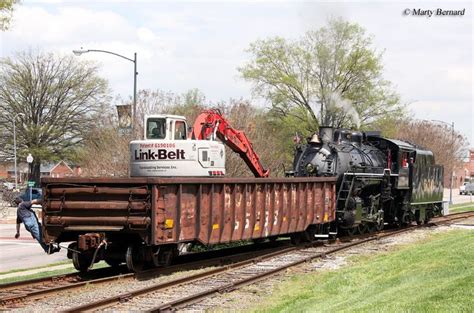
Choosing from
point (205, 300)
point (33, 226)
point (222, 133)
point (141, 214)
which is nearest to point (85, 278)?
point (141, 214)

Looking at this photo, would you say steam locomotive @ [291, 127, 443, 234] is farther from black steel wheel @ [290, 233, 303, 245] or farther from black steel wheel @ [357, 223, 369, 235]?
black steel wheel @ [290, 233, 303, 245]

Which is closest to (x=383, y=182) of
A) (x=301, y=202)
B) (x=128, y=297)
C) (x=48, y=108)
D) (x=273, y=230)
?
(x=301, y=202)

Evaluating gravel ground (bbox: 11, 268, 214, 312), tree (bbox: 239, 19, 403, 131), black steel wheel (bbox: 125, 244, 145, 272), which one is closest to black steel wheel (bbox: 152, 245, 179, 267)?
black steel wheel (bbox: 125, 244, 145, 272)

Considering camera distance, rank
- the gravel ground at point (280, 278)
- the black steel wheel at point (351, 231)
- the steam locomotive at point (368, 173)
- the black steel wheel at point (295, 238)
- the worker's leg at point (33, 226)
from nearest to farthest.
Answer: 1. the gravel ground at point (280, 278)
2. the worker's leg at point (33, 226)
3. the black steel wheel at point (295, 238)
4. the steam locomotive at point (368, 173)
5. the black steel wheel at point (351, 231)

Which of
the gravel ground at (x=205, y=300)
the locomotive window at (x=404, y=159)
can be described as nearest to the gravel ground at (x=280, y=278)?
the gravel ground at (x=205, y=300)

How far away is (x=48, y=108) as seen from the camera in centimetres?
5822

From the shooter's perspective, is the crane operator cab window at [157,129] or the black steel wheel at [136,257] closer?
the black steel wheel at [136,257]

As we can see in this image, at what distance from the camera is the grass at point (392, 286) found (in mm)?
8711

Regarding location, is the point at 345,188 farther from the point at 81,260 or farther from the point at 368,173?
the point at 81,260

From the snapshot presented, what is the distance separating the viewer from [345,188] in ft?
71.1

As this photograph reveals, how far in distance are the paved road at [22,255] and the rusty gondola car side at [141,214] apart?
766 cm

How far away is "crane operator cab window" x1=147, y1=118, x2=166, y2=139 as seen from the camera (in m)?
16.9

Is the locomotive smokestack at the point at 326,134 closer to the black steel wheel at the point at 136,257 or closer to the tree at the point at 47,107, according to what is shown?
the black steel wheel at the point at 136,257

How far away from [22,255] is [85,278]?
1100 centimetres
